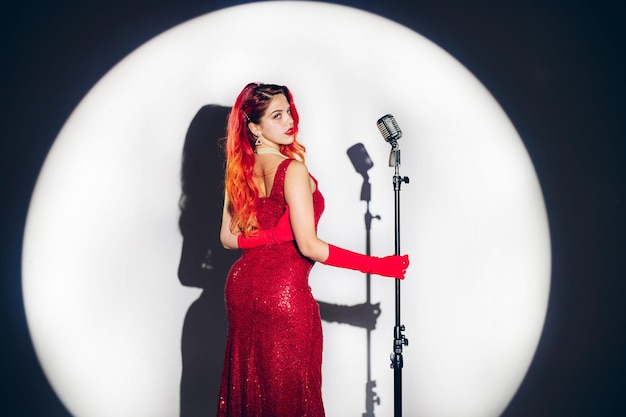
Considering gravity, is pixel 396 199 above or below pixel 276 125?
below

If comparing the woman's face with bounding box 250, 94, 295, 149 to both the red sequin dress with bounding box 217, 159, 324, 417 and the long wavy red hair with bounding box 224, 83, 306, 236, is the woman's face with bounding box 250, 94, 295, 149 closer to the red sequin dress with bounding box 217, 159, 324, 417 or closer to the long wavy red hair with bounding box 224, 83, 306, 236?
the long wavy red hair with bounding box 224, 83, 306, 236

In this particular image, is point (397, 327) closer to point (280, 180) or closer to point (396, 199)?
point (396, 199)

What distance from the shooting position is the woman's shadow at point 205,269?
3.42 metres

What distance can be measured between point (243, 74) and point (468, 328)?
195 cm

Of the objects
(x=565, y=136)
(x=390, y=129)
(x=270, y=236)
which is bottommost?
(x=270, y=236)

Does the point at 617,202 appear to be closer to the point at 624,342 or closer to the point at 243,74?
the point at 624,342

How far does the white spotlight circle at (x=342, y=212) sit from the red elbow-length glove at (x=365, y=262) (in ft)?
2.81

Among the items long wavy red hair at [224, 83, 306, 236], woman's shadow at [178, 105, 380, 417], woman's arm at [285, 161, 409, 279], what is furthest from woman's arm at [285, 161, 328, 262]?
woman's shadow at [178, 105, 380, 417]

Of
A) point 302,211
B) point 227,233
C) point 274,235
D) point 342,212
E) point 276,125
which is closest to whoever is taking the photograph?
point 302,211

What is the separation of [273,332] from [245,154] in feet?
2.67

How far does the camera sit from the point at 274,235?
2502 mm

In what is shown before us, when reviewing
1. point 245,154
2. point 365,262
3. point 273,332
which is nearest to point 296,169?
point 245,154

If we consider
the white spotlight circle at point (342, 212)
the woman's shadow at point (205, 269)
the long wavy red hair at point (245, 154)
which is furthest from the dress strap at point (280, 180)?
the woman's shadow at point (205, 269)

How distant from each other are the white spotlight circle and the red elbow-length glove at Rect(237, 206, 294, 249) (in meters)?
0.87
